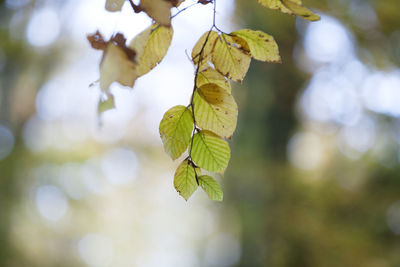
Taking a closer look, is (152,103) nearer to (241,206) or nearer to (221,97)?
(241,206)

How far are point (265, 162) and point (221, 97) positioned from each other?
104 inches

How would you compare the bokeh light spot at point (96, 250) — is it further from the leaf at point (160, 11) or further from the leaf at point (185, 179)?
the leaf at point (160, 11)

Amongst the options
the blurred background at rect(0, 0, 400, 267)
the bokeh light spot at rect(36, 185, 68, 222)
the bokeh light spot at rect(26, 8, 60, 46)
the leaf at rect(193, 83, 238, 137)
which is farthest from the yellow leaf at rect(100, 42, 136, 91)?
the bokeh light spot at rect(36, 185, 68, 222)

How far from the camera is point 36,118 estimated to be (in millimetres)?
4016

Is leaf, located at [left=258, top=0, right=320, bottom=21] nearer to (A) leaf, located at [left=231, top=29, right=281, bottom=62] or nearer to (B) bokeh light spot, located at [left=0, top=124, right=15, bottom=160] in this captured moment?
(A) leaf, located at [left=231, top=29, right=281, bottom=62]

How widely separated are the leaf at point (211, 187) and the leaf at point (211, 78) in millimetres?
96

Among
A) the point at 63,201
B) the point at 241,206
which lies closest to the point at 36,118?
the point at 63,201

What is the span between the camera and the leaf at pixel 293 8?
0.33m

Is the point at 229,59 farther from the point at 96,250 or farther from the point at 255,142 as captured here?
the point at 96,250

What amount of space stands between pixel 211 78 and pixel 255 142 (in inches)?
105

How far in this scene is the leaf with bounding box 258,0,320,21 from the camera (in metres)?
0.33

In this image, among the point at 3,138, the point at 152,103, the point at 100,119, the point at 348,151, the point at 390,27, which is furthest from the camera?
the point at 152,103

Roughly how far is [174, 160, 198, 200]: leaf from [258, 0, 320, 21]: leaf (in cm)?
18

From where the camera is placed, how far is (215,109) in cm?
37
